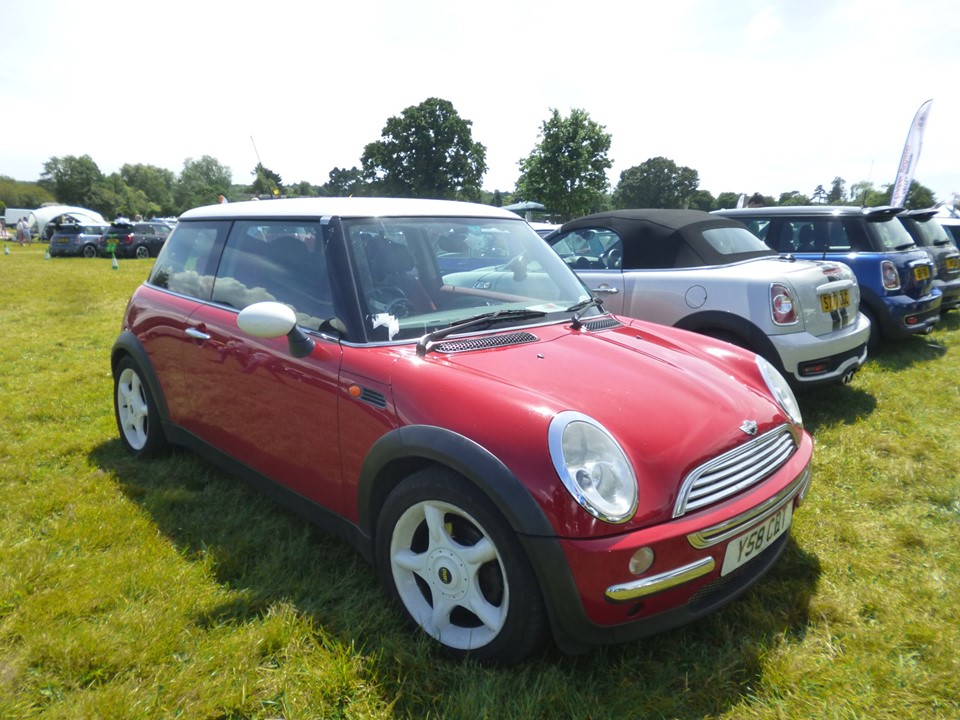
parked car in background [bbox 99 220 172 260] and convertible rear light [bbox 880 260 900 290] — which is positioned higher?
convertible rear light [bbox 880 260 900 290]

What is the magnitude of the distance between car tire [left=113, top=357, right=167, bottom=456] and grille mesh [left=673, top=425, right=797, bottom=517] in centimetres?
308

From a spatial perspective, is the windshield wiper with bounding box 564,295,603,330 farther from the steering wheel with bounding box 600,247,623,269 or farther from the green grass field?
the steering wheel with bounding box 600,247,623,269

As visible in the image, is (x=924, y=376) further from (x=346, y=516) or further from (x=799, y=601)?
(x=346, y=516)

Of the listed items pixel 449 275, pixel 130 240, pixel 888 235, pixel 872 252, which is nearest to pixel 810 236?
pixel 872 252

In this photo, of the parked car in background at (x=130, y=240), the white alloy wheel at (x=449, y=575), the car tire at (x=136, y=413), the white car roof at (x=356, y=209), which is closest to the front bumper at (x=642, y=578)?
the white alloy wheel at (x=449, y=575)

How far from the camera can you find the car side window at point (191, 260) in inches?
131

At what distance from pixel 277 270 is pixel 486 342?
1123 mm

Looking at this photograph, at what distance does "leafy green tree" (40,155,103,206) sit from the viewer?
69.4 meters

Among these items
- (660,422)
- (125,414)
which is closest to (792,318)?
(660,422)

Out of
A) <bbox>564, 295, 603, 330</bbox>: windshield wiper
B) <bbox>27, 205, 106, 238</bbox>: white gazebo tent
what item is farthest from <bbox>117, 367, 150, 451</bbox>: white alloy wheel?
<bbox>27, 205, 106, 238</bbox>: white gazebo tent

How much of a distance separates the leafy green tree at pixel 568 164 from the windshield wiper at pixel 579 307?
3217 centimetres

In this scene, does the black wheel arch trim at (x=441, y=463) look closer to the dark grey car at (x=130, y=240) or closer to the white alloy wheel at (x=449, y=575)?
the white alloy wheel at (x=449, y=575)

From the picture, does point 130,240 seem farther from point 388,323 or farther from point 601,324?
point 601,324

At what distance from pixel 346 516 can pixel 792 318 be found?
3345mm
